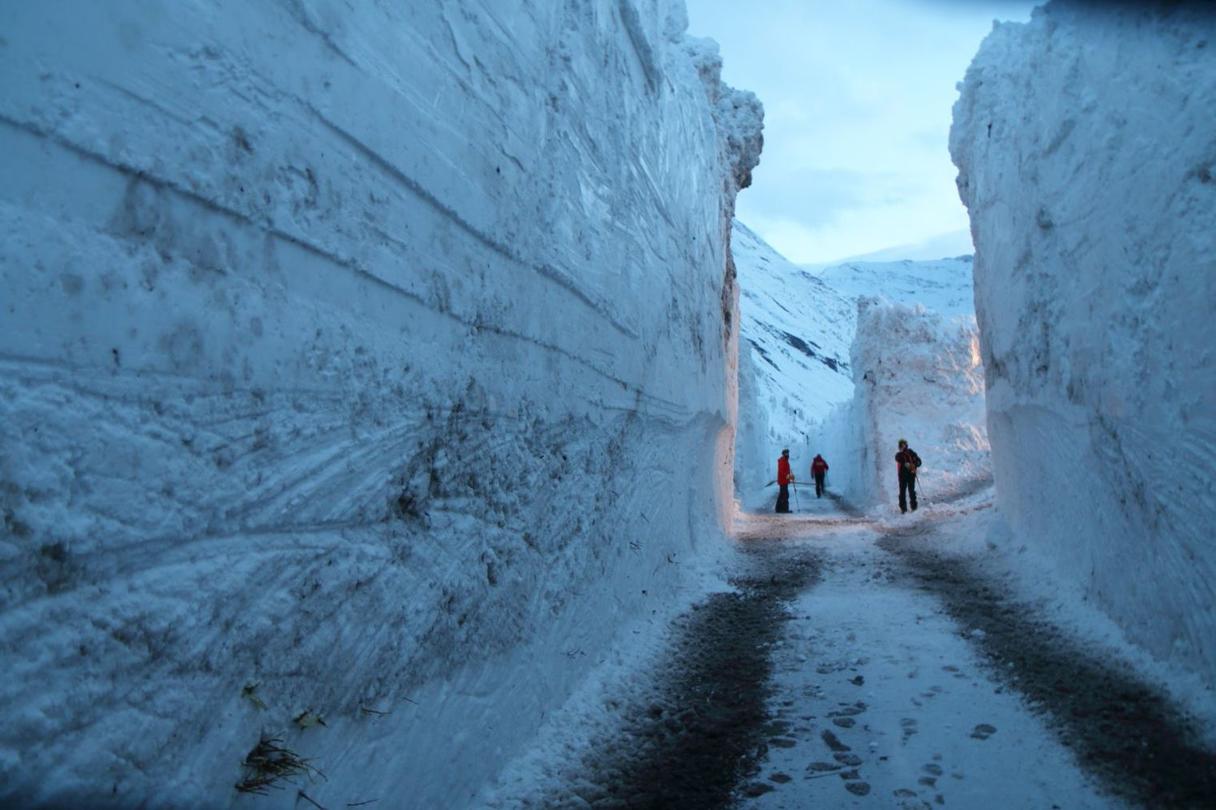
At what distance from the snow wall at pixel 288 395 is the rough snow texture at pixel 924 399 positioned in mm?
9815

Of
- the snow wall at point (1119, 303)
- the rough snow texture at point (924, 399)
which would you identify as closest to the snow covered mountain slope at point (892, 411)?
the rough snow texture at point (924, 399)

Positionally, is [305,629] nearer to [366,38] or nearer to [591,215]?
[366,38]

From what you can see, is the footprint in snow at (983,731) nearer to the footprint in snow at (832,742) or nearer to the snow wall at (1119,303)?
the footprint in snow at (832,742)

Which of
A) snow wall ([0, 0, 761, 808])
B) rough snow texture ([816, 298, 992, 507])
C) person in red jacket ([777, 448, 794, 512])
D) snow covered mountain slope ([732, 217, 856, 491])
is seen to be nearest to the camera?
snow wall ([0, 0, 761, 808])

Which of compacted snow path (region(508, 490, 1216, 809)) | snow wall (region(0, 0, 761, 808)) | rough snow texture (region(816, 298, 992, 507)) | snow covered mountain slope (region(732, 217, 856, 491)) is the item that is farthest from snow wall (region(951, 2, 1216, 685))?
snow covered mountain slope (region(732, 217, 856, 491))

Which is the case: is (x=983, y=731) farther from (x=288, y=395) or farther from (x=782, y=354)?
(x=782, y=354)

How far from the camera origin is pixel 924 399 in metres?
12.5

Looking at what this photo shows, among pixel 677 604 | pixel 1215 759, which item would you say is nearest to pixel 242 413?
pixel 1215 759

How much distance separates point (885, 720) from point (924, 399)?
10.4 metres

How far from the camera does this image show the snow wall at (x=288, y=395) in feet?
3.77

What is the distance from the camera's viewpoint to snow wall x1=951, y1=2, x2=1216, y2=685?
9.14 ft

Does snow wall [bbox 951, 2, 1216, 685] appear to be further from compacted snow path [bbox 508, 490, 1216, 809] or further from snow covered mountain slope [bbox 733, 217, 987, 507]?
snow covered mountain slope [bbox 733, 217, 987, 507]

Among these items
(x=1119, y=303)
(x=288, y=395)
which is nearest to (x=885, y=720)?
(x=1119, y=303)

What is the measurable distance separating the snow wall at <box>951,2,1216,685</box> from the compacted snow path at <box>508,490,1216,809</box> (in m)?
0.44
